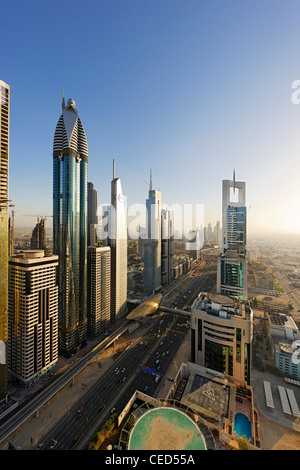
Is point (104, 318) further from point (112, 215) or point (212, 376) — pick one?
point (212, 376)

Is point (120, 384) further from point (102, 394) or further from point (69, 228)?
point (69, 228)

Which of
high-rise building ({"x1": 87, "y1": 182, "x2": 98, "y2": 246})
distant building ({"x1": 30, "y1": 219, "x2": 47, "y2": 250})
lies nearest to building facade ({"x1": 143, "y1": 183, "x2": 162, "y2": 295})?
high-rise building ({"x1": 87, "y1": 182, "x2": 98, "y2": 246})

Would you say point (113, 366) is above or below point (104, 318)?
below

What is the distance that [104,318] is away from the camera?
43.3 metres

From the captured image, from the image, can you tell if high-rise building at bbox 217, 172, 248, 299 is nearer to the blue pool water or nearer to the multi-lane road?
the multi-lane road

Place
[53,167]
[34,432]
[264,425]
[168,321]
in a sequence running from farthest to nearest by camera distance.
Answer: [168,321] < [53,167] < [264,425] < [34,432]

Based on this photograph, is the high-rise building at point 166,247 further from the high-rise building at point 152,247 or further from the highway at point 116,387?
the highway at point 116,387

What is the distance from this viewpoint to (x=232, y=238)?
55250mm

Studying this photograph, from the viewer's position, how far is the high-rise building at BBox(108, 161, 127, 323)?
45469 mm

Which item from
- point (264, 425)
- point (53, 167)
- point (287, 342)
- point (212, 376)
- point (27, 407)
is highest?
point (53, 167)

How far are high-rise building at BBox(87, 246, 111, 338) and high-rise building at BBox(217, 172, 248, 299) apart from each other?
92.9 feet
